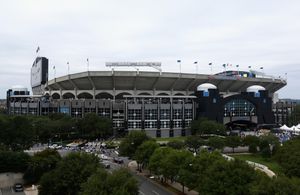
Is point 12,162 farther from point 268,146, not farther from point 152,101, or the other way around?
point 152,101

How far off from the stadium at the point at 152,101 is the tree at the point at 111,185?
221 feet

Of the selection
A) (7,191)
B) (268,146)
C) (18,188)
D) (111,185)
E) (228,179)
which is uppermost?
(111,185)

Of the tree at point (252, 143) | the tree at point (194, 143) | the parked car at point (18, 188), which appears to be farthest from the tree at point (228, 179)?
the tree at point (252, 143)

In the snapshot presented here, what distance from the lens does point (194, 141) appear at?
6750 cm

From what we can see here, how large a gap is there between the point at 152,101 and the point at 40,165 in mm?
55101

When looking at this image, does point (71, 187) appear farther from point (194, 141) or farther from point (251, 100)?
point (251, 100)

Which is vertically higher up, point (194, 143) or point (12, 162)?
point (194, 143)

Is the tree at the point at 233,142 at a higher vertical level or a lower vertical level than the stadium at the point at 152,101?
lower

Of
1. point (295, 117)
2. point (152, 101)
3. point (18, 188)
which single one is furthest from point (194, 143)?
point (295, 117)

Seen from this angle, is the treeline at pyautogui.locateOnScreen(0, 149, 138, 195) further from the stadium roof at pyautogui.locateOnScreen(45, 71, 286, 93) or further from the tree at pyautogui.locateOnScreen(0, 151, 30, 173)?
the stadium roof at pyautogui.locateOnScreen(45, 71, 286, 93)

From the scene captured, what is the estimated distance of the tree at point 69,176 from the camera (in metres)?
36.1

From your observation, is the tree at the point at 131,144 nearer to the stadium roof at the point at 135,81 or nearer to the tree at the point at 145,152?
the tree at the point at 145,152

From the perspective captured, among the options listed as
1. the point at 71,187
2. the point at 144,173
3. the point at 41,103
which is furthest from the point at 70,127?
the point at 71,187

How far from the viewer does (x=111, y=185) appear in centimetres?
2867
